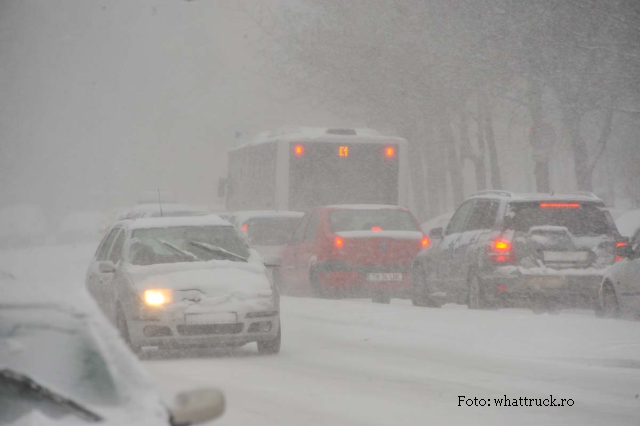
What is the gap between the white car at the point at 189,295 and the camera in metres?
12.9

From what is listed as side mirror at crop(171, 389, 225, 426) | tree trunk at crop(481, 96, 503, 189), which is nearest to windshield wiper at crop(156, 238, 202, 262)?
side mirror at crop(171, 389, 225, 426)

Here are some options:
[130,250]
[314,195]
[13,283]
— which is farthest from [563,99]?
[13,283]

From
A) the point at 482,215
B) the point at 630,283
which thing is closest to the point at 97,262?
the point at 482,215

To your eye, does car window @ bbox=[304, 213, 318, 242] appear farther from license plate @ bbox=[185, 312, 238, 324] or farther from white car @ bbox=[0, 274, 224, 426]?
white car @ bbox=[0, 274, 224, 426]

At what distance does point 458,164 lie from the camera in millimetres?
42719

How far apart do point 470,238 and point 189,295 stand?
20.5ft

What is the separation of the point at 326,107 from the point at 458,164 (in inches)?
243

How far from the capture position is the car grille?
508 inches

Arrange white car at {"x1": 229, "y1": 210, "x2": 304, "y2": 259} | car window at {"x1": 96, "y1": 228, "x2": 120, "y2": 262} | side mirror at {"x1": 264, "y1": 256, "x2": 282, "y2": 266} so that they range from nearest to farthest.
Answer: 1. side mirror at {"x1": 264, "y1": 256, "x2": 282, "y2": 266}
2. car window at {"x1": 96, "y1": 228, "x2": 120, "y2": 262}
3. white car at {"x1": 229, "y1": 210, "x2": 304, "y2": 259}

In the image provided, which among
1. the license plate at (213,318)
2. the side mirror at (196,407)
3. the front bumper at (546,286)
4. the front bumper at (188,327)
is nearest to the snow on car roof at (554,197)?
the front bumper at (546,286)

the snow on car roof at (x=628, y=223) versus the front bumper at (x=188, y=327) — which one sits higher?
the snow on car roof at (x=628, y=223)

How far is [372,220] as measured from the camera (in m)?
21.8

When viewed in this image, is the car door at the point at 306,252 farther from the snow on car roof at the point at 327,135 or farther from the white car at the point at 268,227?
the snow on car roof at the point at 327,135

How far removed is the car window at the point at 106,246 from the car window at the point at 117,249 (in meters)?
0.31
